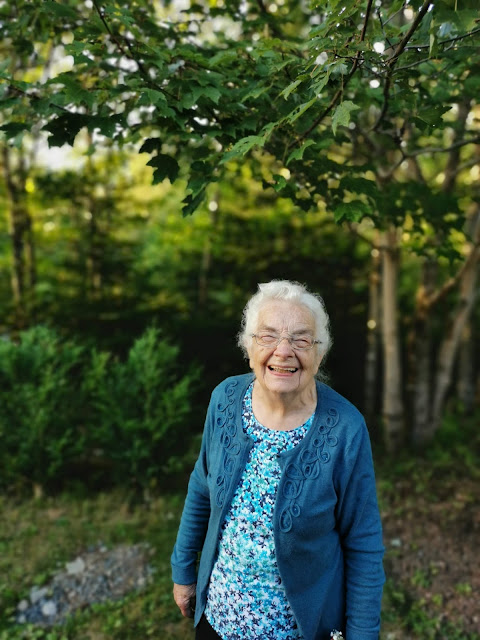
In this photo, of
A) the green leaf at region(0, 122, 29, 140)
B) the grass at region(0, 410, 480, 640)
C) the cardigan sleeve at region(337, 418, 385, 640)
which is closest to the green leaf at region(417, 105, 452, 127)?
the cardigan sleeve at region(337, 418, 385, 640)

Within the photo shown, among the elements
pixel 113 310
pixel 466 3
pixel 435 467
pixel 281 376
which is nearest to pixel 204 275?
pixel 113 310

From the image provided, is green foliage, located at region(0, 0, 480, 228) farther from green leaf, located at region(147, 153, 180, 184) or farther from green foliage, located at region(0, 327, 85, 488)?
green foliage, located at region(0, 327, 85, 488)

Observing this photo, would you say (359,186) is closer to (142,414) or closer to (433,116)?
(433,116)

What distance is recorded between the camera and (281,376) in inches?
64.9

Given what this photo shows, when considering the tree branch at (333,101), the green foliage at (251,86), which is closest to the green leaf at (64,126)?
the green foliage at (251,86)

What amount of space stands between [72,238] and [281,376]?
16.4ft

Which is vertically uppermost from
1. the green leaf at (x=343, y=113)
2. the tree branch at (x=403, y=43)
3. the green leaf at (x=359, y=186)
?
the tree branch at (x=403, y=43)

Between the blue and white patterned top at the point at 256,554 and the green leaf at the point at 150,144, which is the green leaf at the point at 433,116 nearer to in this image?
the green leaf at the point at 150,144

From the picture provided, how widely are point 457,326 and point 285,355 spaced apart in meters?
3.57

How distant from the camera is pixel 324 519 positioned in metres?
1.55

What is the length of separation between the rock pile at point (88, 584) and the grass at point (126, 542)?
61 mm

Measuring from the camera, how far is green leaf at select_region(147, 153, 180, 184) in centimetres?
211

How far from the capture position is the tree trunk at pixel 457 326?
4486mm

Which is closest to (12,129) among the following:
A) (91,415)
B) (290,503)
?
(290,503)
